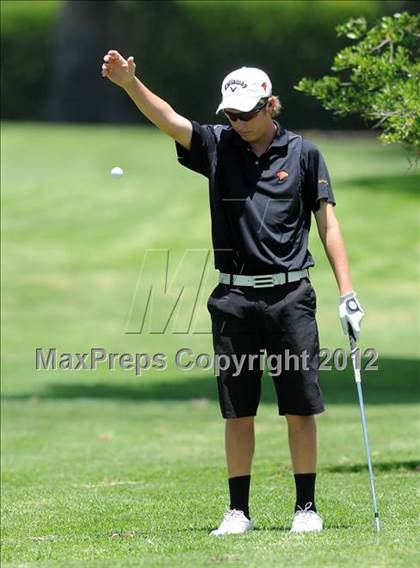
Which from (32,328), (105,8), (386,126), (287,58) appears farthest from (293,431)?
(105,8)

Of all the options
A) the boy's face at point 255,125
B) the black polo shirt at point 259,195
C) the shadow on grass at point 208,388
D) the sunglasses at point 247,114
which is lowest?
the shadow on grass at point 208,388

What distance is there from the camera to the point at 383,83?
10836mm

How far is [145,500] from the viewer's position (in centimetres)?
906

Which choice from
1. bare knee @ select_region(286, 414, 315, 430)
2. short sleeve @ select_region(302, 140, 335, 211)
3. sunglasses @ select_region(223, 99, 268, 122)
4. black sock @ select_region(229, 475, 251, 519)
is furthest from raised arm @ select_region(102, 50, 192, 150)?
black sock @ select_region(229, 475, 251, 519)

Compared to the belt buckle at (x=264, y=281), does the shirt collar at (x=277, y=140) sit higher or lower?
higher

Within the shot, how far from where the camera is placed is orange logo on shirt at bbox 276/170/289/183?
7.17 m

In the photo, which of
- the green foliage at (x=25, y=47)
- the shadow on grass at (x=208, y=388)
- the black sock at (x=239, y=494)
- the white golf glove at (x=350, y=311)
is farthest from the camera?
the green foliage at (x=25, y=47)

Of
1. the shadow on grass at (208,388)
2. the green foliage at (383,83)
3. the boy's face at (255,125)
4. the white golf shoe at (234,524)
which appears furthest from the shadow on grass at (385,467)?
the shadow on grass at (208,388)

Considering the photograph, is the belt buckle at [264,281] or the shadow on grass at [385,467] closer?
the belt buckle at [264,281]

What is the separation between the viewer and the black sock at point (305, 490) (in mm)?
7266

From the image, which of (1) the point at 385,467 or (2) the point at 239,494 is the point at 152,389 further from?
(2) the point at 239,494

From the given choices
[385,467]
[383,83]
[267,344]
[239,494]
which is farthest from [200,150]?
[385,467]

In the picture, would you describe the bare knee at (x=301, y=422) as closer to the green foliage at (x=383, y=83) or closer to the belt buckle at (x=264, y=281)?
the belt buckle at (x=264, y=281)

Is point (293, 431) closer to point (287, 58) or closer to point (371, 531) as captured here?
point (371, 531)
